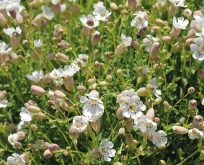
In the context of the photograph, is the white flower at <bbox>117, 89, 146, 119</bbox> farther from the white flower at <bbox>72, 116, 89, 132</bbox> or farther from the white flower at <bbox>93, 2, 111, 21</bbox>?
the white flower at <bbox>93, 2, 111, 21</bbox>

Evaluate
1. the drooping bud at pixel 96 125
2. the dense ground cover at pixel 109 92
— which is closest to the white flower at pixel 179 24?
the dense ground cover at pixel 109 92

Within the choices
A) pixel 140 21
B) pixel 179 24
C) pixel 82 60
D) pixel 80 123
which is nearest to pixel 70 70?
pixel 82 60

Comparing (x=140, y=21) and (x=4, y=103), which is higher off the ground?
(x=140, y=21)

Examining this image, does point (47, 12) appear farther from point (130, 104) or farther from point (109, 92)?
point (130, 104)

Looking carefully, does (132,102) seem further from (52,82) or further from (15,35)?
(15,35)

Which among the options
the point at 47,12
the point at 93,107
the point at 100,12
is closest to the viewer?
the point at 93,107

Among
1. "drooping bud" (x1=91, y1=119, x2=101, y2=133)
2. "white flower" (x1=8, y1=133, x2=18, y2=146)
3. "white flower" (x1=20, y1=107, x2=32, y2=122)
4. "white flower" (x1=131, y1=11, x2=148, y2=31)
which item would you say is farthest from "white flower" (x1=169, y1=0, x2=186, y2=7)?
"white flower" (x1=8, y1=133, x2=18, y2=146)
